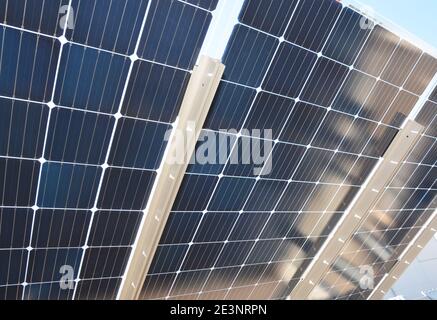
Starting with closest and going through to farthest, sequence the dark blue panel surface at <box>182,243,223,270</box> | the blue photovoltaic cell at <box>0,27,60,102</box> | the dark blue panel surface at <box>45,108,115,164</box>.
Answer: the blue photovoltaic cell at <box>0,27,60,102</box>, the dark blue panel surface at <box>45,108,115,164</box>, the dark blue panel surface at <box>182,243,223,270</box>

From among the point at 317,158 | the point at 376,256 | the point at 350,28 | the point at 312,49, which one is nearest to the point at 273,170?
the point at 317,158

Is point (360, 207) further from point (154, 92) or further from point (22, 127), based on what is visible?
point (22, 127)

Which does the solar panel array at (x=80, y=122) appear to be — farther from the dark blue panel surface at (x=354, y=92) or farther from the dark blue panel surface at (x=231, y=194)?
the dark blue panel surface at (x=354, y=92)

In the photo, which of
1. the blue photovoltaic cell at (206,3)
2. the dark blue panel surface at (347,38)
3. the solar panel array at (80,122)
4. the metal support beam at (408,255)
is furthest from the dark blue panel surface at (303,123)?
the metal support beam at (408,255)

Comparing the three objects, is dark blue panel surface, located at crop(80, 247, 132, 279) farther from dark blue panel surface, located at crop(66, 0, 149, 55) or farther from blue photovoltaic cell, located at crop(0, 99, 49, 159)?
dark blue panel surface, located at crop(66, 0, 149, 55)

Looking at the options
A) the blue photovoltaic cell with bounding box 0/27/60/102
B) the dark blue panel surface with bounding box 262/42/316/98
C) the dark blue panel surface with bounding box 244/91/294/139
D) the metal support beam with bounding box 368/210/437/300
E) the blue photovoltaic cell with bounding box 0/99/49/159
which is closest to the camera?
the blue photovoltaic cell with bounding box 0/27/60/102

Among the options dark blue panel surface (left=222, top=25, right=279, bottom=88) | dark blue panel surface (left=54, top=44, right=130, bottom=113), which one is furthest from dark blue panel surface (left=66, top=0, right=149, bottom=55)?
dark blue panel surface (left=222, top=25, right=279, bottom=88)

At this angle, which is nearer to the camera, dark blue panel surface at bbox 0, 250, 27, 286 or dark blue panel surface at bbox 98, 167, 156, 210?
dark blue panel surface at bbox 0, 250, 27, 286

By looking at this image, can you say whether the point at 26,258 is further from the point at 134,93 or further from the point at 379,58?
the point at 379,58
